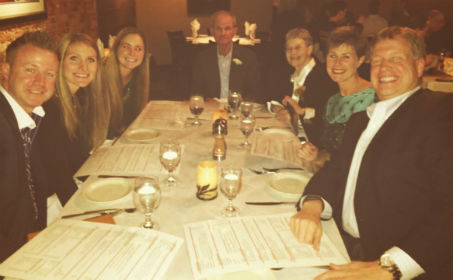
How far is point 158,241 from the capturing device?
1113mm

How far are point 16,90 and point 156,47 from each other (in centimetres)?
784

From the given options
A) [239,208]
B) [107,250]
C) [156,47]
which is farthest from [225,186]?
[156,47]

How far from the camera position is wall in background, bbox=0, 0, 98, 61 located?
268cm

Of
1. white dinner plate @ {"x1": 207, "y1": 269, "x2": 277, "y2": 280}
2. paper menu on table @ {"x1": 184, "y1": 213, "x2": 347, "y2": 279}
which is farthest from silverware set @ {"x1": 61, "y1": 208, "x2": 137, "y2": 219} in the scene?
white dinner plate @ {"x1": 207, "y1": 269, "x2": 277, "y2": 280}

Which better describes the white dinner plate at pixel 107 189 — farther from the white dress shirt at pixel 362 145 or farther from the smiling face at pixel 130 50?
the smiling face at pixel 130 50

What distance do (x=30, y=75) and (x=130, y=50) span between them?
1266 mm

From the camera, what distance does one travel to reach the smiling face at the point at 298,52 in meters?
3.14

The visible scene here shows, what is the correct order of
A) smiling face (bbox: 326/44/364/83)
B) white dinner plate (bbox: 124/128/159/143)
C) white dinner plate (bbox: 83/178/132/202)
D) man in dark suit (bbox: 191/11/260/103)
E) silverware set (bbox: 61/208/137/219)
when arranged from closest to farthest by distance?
silverware set (bbox: 61/208/137/219)
white dinner plate (bbox: 83/178/132/202)
white dinner plate (bbox: 124/128/159/143)
smiling face (bbox: 326/44/364/83)
man in dark suit (bbox: 191/11/260/103)

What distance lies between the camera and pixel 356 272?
106 cm

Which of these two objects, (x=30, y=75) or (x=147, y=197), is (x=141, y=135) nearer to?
(x=30, y=75)

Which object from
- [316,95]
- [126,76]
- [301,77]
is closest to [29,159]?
[126,76]

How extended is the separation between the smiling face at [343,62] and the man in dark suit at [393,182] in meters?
0.66

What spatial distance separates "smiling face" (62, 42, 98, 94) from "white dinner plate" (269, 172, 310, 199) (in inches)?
57.1

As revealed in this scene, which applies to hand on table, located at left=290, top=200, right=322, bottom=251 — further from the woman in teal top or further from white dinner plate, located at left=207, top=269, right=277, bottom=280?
the woman in teal top
